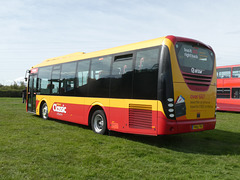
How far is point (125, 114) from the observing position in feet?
26.2

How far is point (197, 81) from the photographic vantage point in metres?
7.62

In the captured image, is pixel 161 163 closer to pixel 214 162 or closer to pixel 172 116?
pixel 214 162

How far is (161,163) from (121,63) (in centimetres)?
389

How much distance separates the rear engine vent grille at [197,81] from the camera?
24.1ft

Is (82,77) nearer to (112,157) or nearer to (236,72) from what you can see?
(112,157)

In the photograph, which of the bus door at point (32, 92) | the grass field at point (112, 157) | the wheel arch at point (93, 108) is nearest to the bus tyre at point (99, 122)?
the wheel arch at point (93, 108)

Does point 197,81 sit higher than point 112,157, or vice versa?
point 197,81

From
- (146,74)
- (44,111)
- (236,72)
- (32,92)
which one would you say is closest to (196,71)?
(146,74)

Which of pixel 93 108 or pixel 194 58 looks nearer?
pixel 194 58

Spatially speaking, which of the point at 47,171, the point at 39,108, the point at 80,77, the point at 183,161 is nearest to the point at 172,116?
the point at 183,161

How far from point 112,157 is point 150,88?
229 cm

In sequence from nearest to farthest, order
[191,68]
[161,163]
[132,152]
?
[161,163] < [132,152] < [191,68]

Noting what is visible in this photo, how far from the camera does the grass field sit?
16.0 feet

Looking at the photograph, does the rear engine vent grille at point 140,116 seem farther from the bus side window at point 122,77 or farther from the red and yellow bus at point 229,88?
the red and yellow bus at point 229,88
